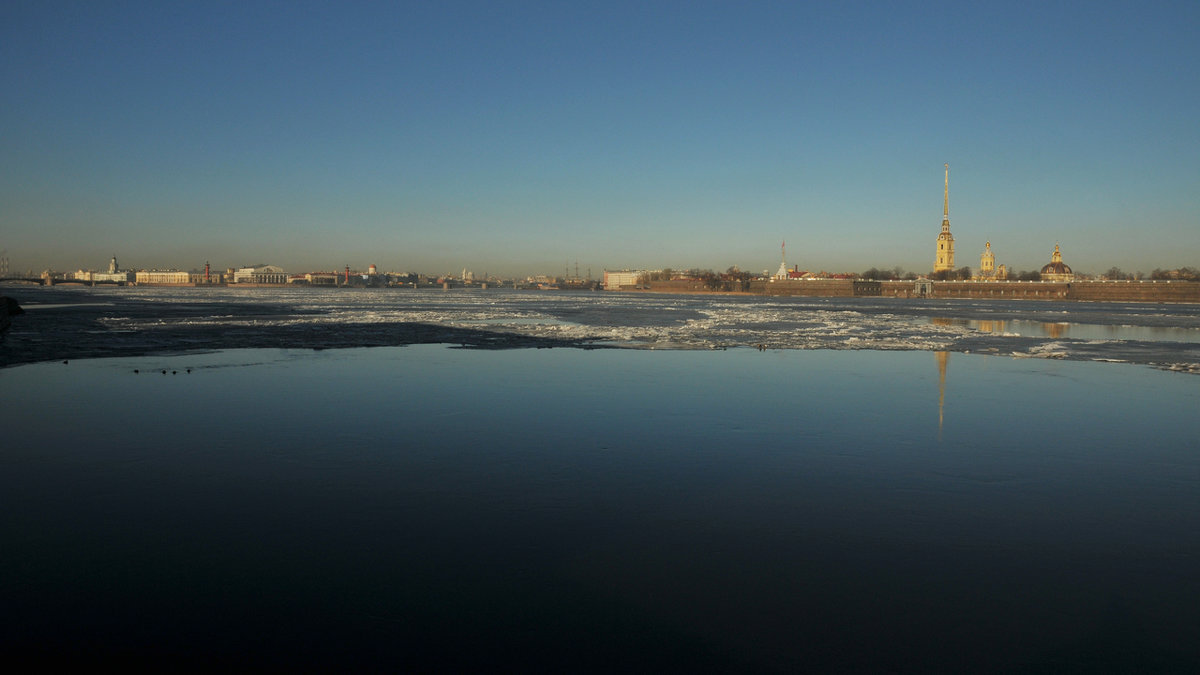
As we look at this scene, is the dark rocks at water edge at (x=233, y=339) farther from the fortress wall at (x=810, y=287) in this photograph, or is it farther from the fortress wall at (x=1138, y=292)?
the fortress wall at (x=810, y=287)

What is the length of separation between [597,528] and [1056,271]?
151579 millimetres

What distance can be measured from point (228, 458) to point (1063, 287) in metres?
113

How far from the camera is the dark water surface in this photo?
140 inches

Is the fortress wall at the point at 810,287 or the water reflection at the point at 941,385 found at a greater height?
the fortress wall at the point at 810,287

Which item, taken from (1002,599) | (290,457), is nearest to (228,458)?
(290,457)

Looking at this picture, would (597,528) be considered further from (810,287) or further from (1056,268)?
(1056,268)

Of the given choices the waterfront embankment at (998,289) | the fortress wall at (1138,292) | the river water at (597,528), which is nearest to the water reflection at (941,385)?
the river water at (597,528)

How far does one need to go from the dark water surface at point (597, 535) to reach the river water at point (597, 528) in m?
0.02

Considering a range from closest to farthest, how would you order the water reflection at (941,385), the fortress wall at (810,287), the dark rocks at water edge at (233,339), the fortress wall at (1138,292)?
the water reflection at (941,385) → the dark rocks at water edge at (233,339) → the fortress wall at (1138,292) → the fortress wall at (810,287)

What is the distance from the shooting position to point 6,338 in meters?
20.2

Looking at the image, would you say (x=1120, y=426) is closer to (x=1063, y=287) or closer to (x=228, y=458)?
(x=228, y=458)

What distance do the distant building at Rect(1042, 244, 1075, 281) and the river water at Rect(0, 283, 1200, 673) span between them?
13942 centimetres

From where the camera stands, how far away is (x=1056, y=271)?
132875 mm

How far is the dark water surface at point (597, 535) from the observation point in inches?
140
